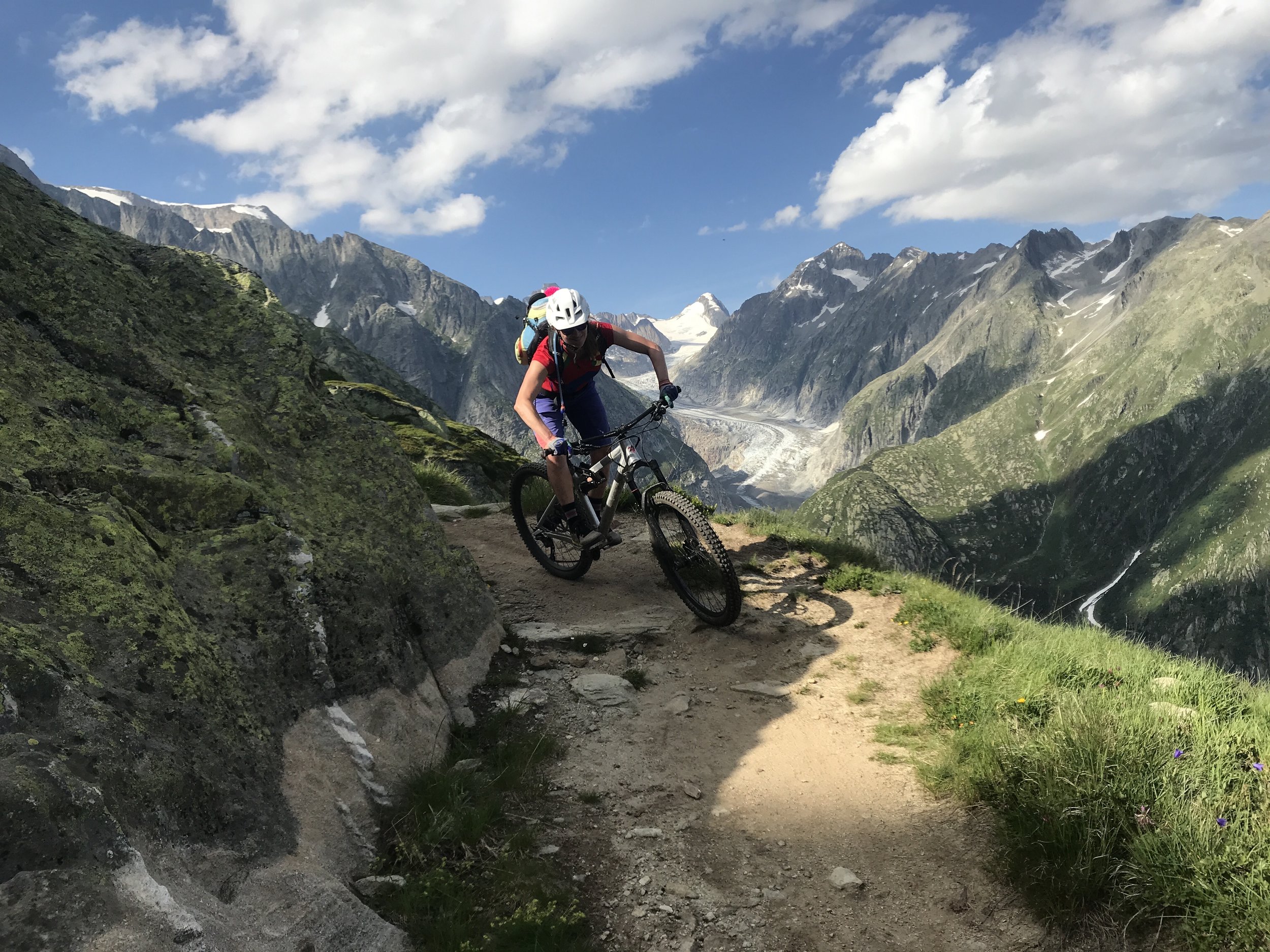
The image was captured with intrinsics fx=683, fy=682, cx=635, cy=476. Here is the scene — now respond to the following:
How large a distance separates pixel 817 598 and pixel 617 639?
10.7 feet

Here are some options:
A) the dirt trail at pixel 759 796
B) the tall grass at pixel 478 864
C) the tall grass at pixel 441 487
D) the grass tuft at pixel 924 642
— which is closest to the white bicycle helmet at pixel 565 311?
the dirt trail at pixel 759 796

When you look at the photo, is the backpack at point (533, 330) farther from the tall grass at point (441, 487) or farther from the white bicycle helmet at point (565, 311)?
the tall grass at point (441, 487)

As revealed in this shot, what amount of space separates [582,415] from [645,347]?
1.44m

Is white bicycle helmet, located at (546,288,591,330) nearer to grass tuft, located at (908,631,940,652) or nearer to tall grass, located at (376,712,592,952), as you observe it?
tall grass, located at (376,712,592,952)

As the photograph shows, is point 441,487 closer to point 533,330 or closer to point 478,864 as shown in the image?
point 533,330

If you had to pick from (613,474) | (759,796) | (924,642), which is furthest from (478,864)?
(924,642)

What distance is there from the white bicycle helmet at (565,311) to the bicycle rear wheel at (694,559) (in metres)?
2.55

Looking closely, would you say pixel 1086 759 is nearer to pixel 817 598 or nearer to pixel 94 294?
pixel 817 598

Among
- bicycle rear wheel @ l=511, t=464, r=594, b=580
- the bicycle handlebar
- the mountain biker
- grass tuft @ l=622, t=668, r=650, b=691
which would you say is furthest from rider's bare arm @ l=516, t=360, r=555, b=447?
grass tuft @ l=622, t=668, r=650, b=691

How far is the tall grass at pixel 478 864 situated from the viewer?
4270 mm

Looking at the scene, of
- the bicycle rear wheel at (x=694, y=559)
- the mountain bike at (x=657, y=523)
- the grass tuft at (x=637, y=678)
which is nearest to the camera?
the grass tuft at (x=637, y=678)

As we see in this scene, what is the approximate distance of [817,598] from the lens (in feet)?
34.4

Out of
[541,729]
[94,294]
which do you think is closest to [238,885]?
[541,729]

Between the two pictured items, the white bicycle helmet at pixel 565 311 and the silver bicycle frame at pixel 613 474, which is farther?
the silver bicycle frame at pixel 613 474
